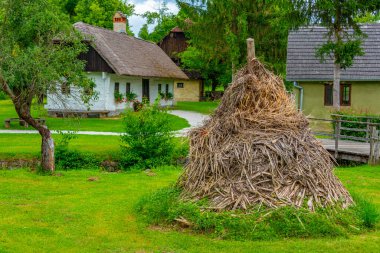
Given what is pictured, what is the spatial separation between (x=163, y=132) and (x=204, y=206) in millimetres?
10037

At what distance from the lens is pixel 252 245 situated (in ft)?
32.4

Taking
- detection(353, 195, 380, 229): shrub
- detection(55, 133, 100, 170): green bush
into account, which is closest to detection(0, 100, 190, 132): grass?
detection(55, 133, 100, 170): green bush

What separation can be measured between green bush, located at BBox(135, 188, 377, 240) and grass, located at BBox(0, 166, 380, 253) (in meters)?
0.21

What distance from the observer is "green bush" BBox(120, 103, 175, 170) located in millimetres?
20406

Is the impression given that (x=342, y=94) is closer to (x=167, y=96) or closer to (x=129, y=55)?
(x=129, y=55)

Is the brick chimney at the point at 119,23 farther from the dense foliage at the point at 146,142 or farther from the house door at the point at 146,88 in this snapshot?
the dense foliage at the point at 146,142

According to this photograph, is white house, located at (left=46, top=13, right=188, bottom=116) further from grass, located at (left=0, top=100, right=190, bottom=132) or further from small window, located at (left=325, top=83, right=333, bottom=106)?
small window, located at (left=325, top=83, right=333, bottom=106)

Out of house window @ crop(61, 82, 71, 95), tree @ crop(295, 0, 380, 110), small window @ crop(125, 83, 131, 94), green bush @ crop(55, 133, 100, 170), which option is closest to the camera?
house window @ crop(61, 82, 71, 95)

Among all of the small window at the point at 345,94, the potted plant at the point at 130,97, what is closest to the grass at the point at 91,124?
the potted plant at the point at 130,97

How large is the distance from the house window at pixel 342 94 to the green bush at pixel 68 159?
1711 centimetres

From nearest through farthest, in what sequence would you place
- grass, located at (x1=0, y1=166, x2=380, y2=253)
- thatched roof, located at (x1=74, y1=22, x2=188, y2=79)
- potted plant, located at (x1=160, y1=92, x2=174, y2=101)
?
1. grass, located at (x1=0, y1=166, x2=380, y2=253)
2. thatched roof, located at (x1=74, y1=22, x2=188, y2=79)
3. potted plant, located at (x1=160, y1=92, x2=174, y2=101)

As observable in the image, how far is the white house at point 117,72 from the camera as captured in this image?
119 feet

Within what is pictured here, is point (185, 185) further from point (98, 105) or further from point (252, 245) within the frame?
point (98, 105)

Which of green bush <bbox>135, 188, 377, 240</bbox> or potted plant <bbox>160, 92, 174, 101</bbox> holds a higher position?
potted plant <bbox>160, 92, 174, 101</bbox>
